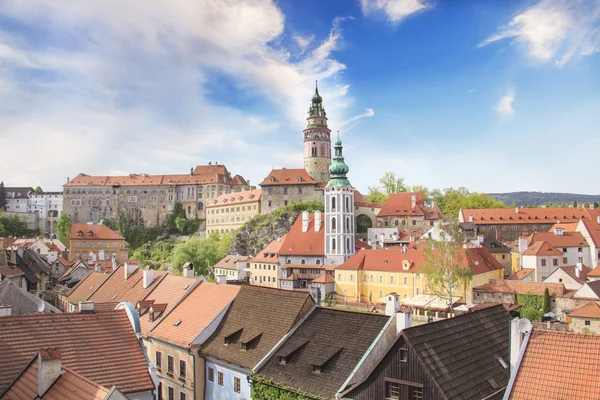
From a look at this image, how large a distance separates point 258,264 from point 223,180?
2189 inches

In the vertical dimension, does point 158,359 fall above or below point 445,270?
below

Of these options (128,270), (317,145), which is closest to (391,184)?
(317,145)

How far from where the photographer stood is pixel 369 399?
50.9 feet

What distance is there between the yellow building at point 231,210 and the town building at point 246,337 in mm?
78577

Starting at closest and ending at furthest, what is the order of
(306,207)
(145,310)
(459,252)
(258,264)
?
(145,310), (459,252), (258,264), (306,207)

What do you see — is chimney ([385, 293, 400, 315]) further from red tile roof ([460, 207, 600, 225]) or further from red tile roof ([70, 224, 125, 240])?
red tile roof ([70, 224, 125, 240])

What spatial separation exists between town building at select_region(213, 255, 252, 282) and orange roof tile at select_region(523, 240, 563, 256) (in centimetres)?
3542

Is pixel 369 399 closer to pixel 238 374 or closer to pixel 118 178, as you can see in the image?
pixel 238 374

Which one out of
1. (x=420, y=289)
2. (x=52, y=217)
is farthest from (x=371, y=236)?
(x=52, y=217)

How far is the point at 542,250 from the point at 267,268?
3368cm

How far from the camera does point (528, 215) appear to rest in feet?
270

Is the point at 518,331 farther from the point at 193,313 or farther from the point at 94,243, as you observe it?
the point at 94,243

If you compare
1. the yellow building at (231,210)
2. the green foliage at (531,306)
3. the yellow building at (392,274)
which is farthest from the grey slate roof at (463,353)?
the yellow building at (231,210)

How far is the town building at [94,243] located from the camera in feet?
270
